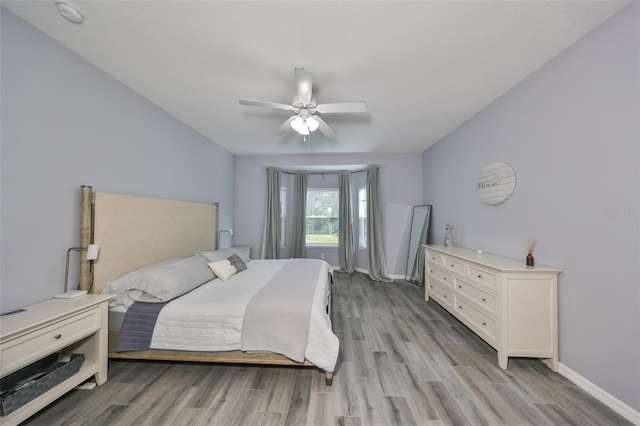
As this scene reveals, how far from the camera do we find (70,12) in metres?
1.48

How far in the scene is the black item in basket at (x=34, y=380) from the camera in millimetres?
1290

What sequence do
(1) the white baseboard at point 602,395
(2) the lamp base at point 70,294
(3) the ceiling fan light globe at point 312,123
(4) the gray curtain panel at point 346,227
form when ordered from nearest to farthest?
(1) the white baseboard at point 602,395 < (2) the lamp base at point 70,294 < (3) the ceiling fan light globe at point 312,123 < (4) the gray curtain panel at point 346,227

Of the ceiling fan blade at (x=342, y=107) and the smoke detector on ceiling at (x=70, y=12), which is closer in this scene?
the smoke detector on ceiling at (x=70, y=12)

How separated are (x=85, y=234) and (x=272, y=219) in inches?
127

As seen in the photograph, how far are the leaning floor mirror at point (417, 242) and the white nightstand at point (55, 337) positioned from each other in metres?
4.30

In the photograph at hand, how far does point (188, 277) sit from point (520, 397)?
2871 millimetres

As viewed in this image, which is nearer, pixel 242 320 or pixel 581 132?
pixel 581 132

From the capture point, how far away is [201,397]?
1650 mm

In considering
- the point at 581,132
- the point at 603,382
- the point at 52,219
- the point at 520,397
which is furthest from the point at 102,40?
the point at 603,382

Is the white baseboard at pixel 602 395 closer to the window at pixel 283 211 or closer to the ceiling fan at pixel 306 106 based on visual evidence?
the ceiling fan at pixel 306 106

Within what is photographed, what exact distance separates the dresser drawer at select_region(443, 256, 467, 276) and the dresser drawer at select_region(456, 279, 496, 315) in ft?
0.35

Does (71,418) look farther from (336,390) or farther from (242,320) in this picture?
(336,390)

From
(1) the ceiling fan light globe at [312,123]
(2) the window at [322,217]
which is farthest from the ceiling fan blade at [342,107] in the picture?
(2) the window at [322,217]

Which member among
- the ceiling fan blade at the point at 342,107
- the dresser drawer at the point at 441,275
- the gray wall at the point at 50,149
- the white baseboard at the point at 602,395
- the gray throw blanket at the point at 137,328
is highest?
the ceiling fan blade at the point at 342,107
